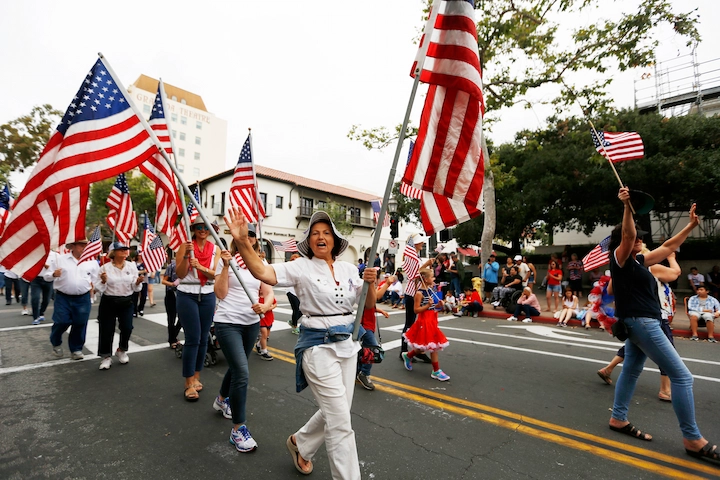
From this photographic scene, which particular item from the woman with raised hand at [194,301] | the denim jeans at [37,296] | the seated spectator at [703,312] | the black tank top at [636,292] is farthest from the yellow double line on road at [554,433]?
the denim jeans at [37,296]

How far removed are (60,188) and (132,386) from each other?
9.45ft

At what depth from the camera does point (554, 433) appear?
3.54 meters

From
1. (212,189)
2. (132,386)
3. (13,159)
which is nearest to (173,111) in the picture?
(212,189)

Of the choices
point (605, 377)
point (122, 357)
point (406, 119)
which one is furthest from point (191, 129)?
point (605, 377)

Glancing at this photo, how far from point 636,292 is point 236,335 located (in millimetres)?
3781

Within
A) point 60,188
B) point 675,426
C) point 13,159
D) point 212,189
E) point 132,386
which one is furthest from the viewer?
point 212,189

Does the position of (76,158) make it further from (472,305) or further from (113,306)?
(472,305)

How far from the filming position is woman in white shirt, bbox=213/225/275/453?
10.5 ft

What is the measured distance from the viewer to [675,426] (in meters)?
3.67

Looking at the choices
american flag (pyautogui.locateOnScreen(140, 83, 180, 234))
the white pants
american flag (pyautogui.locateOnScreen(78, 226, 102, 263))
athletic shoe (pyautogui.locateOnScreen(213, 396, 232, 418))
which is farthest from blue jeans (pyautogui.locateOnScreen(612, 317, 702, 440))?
american flag (pyautogui.locateOnScreen(78, 226, 102, 263))

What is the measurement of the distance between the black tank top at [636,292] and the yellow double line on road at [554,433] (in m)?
1.17

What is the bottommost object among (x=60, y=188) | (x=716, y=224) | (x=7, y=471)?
(x=7, y=471)

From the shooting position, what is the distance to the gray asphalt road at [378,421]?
2930 millimetres

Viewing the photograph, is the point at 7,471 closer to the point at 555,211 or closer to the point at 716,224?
the point at 555,211
